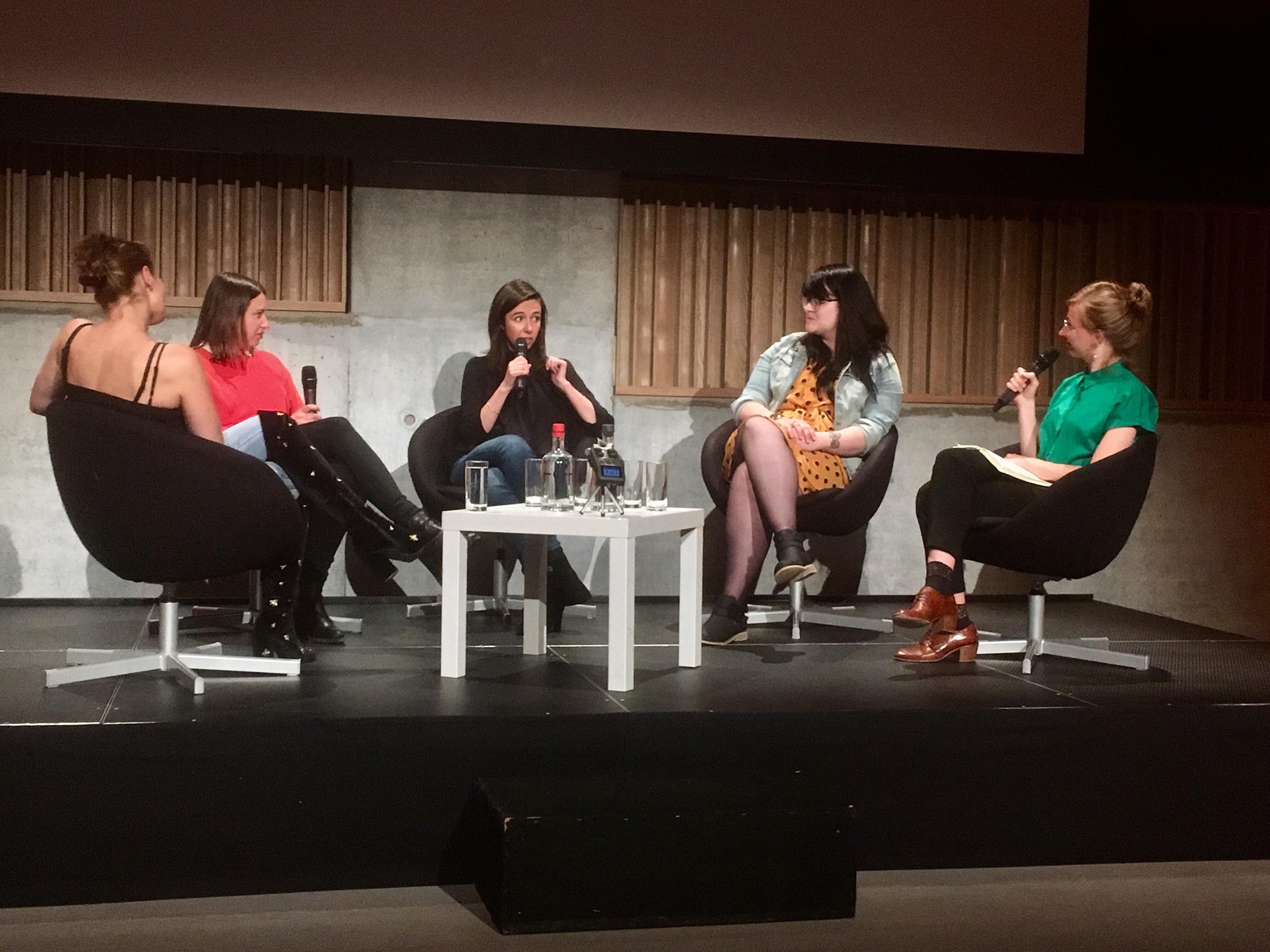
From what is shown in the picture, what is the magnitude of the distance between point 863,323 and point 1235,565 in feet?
7.94

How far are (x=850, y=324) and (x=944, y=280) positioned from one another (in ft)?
4.36

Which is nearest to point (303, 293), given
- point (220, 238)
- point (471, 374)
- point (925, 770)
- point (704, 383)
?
point (220, 238)

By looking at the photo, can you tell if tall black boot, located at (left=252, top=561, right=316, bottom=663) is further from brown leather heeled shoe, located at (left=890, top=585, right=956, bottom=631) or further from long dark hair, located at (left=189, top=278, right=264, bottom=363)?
brown leather heeled shoe, located at (left=890, top=585, right=956, bottom=631)

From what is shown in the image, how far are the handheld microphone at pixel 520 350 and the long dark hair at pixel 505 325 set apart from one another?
3 centimetres

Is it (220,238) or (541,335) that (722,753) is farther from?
(220,238)

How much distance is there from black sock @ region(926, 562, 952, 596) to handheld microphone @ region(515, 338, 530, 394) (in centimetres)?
169

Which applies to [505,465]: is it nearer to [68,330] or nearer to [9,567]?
[68,330]

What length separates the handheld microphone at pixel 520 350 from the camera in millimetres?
4672

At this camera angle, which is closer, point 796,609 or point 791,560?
point 791,560

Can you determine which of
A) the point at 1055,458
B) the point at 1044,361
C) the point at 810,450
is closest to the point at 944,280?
the point at 1044,361

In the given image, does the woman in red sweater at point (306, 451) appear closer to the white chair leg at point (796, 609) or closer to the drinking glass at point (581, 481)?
the drinking glass at point (581, 481)

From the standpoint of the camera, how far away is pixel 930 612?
3.62 m

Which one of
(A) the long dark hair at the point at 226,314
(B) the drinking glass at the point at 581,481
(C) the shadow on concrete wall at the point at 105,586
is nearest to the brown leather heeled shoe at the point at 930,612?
(B) the drinking glass at the point at 581,481

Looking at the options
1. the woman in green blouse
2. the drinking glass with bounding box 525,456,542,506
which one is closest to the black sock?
the woman in green blouse
